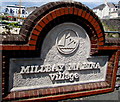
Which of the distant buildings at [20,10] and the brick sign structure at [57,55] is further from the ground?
the distant buildings at [20,10]

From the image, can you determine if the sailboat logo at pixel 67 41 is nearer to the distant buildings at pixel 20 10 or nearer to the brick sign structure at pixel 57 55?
the brick sign structure at pixel 57 55

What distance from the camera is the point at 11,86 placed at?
315cm

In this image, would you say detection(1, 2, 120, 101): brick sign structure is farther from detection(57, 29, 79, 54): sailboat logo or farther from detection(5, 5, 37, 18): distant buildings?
detection(5, 5, 37, 18): distant buildings

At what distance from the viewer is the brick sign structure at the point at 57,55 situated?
10.0 ft

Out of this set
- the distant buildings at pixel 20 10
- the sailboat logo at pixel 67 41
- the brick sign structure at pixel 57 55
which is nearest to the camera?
the brick sign structure at pixel 57 55

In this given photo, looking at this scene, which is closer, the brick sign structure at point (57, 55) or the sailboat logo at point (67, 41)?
the brick sign structure at point (57, 55)

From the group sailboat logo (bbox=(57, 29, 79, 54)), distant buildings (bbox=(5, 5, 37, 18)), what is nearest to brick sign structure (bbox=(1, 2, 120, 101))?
sailboat logo (bbox=(57, 29, 79, 54))

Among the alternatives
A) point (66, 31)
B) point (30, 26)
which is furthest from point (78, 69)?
point (30, 26)

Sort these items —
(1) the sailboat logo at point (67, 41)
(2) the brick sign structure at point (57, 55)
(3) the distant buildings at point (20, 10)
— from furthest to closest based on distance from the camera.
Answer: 1. (3) the distant buildings at point (20, 10)
2. (1) the sailboat logo at point (67, 41)
3. (2) the brick sign structure at point (57, 55)

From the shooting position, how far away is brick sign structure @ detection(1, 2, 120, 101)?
3.06 m

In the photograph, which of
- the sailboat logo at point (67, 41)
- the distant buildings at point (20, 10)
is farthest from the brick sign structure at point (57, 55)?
the distant buildings at point (20, 10)

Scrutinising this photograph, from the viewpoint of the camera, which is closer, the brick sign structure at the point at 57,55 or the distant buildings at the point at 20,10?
the brick sign structure at the point at 57,55

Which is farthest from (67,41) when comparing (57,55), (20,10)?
(20,10)

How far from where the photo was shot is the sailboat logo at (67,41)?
3340 millimetres
